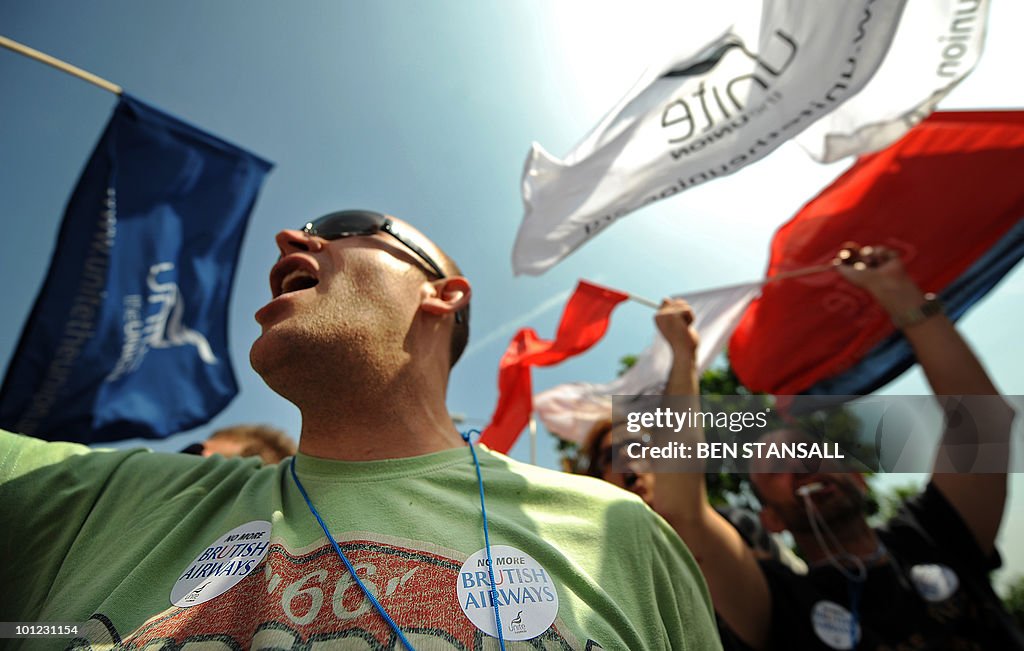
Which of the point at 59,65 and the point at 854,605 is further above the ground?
the point at 59,65

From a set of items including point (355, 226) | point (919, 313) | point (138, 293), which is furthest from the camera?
point (138, 293)

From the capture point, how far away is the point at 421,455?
64.4 inches

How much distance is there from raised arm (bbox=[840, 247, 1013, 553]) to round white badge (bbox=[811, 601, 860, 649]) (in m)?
0.78

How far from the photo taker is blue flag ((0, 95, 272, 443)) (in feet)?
12.7

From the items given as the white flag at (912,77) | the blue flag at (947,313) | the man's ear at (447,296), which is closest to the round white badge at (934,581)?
the blue flag at (947,313)

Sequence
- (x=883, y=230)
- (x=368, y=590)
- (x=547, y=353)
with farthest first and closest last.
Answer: (x=547, y=353) < (x=883, y=230) < (x=368, y=590)

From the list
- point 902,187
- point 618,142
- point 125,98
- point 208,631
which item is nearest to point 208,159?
point 125,98

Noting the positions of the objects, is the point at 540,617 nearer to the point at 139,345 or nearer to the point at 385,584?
the point at 385,584

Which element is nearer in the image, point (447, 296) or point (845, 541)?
point (447, 296)

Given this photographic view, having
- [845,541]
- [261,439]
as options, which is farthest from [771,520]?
[261,439]

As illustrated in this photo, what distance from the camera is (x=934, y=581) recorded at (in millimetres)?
2383

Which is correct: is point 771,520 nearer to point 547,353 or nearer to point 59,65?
point 547,353

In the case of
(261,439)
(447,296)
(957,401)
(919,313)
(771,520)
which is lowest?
(261,439)

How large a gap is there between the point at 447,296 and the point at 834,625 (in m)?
2.19
